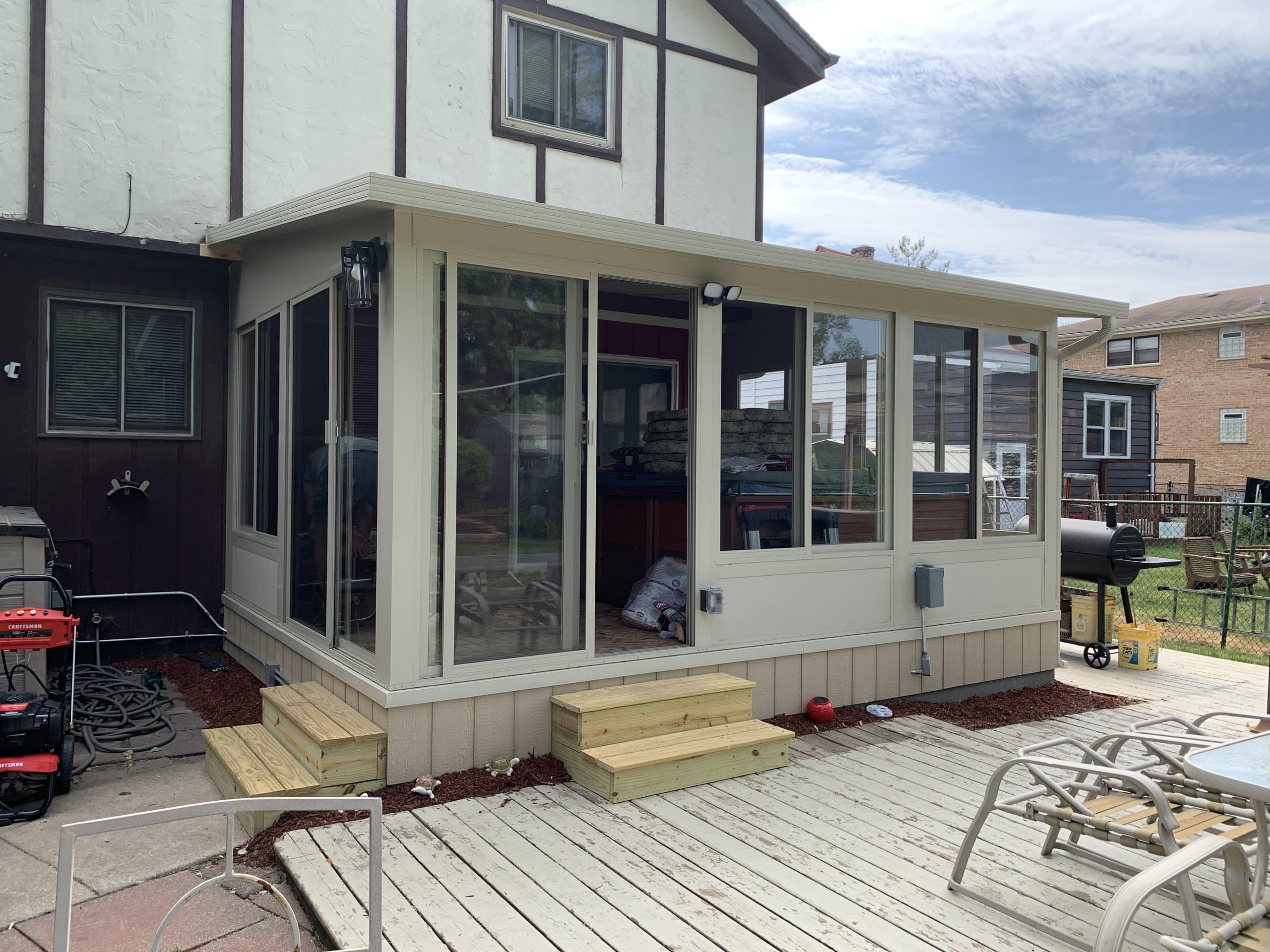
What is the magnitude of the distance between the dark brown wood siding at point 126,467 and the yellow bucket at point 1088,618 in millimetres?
6670

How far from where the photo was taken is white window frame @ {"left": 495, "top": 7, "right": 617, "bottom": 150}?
7.21 meters

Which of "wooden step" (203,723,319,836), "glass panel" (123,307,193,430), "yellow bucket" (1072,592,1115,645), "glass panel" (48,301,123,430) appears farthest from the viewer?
"yellow bucket" (1072,592,1115,645)

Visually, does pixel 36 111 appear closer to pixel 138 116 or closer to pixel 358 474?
pixel 138 116

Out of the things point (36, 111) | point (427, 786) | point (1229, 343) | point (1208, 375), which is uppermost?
point (1229, 343)

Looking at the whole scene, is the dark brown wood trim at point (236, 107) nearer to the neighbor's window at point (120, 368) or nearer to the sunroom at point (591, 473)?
the sunroom at point (591, 473)

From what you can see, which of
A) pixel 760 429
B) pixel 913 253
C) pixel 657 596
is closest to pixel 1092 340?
pixel 760 429

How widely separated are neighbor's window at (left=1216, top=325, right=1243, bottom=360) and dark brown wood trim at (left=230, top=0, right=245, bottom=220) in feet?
74.7

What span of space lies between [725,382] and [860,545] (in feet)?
4.35

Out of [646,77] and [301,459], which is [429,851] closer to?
[301,459]

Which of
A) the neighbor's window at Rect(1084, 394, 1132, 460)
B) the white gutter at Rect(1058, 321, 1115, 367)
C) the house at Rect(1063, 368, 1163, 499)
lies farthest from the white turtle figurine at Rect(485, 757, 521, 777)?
the neighbor's window at Rect(1084, 394, 1132, 460)

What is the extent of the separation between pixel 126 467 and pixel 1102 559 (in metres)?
7.06

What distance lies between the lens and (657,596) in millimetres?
5359

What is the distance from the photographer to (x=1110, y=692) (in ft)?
20.5

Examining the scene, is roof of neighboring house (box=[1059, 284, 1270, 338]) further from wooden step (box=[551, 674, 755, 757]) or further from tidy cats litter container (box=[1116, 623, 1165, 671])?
wooden step (box=[551, 674, 755, 757])
